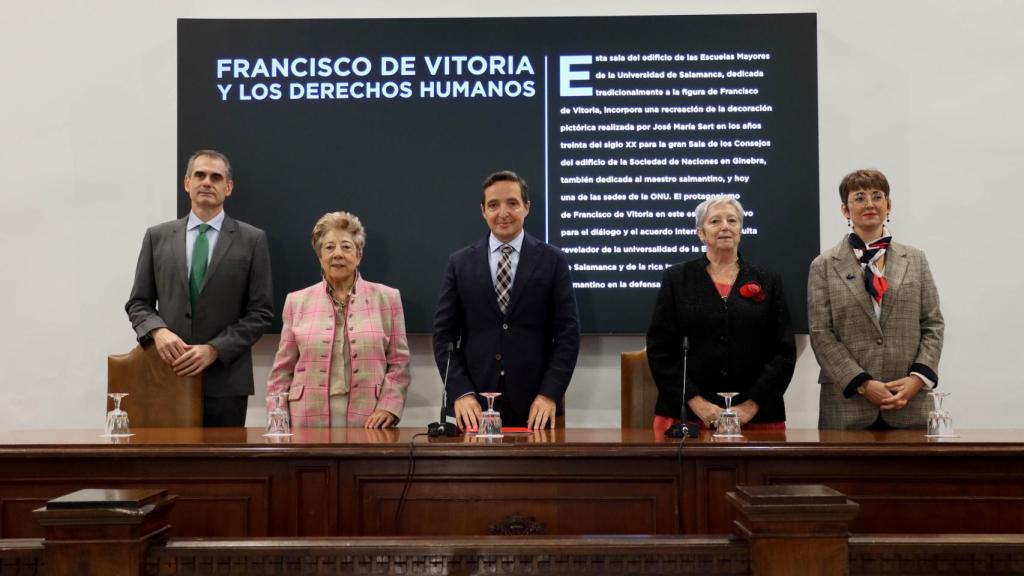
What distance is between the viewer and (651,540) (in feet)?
4.57

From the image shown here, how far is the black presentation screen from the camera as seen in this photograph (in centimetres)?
423

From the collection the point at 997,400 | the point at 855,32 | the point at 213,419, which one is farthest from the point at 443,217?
the point at 997,400

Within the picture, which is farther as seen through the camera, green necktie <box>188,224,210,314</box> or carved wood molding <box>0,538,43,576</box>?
green necktie <box>188,224,210,314</box>

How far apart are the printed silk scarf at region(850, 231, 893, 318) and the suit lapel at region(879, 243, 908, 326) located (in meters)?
0.02

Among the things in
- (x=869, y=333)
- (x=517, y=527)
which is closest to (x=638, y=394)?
(x=869, y=333)

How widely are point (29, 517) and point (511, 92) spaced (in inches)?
109

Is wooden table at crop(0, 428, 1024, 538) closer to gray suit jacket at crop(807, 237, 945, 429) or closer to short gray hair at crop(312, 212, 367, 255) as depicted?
gray suit jacket at crop(807, 237, 945, 429)

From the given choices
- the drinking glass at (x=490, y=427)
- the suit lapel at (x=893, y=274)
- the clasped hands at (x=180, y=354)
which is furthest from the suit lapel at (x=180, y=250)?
the suit lapel at (x=893, y=274)

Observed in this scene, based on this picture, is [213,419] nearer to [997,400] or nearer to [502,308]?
[502,308]

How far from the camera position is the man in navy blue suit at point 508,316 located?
3371 mm

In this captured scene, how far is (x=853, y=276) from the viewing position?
10.8ft

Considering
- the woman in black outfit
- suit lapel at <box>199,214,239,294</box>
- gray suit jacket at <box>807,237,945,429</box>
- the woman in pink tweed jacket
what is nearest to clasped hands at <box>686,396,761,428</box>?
the woman in black outfit

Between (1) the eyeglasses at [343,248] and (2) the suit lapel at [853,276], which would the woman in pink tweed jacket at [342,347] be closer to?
(1) the eyeglasses at [343,248]

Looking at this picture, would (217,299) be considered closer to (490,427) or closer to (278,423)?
(278,423)
